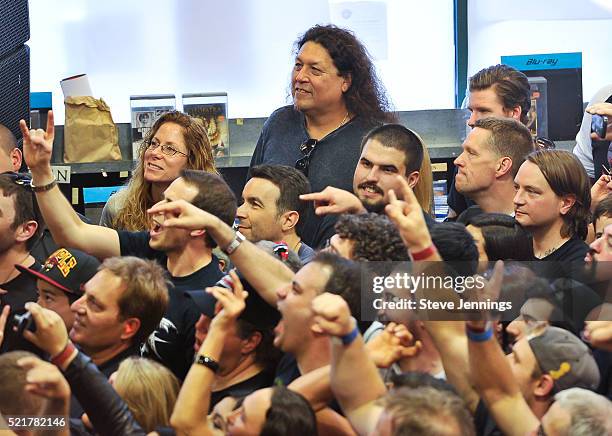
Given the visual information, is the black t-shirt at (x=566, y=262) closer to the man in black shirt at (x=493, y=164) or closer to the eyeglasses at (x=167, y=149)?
the man in black shirt at (x=493, y=164)


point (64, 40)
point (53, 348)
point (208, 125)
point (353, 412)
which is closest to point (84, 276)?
point (53, 348)

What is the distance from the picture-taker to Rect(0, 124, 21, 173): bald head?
327 centimetres

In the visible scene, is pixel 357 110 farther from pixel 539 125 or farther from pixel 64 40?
pixel 64 40

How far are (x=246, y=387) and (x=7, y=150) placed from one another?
1.42 m

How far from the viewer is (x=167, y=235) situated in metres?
2.66

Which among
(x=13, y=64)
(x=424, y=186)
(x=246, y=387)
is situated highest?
(x=13, y=64)

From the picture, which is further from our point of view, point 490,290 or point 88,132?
point 88,132

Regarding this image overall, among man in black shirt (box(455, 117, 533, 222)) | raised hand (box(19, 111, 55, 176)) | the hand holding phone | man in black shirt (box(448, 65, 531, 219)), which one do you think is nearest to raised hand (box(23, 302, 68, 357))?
raised hand (box(19, 111, 55, 176))

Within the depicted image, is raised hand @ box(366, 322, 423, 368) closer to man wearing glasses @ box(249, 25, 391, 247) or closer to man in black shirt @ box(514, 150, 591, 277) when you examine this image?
man in black shirt @ box(514, 150, 591, 277)

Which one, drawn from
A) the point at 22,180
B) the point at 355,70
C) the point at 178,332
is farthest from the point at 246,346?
the point at 355,70

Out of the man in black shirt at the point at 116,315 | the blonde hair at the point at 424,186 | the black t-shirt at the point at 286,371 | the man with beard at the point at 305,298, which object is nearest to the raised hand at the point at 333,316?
the man with beard at the point at 305,298

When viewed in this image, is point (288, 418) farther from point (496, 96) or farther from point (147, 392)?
point (496, 96)

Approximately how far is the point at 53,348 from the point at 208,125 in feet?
9.25

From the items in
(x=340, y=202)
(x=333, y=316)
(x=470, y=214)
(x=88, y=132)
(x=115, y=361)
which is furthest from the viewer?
(x=88, y=132)
